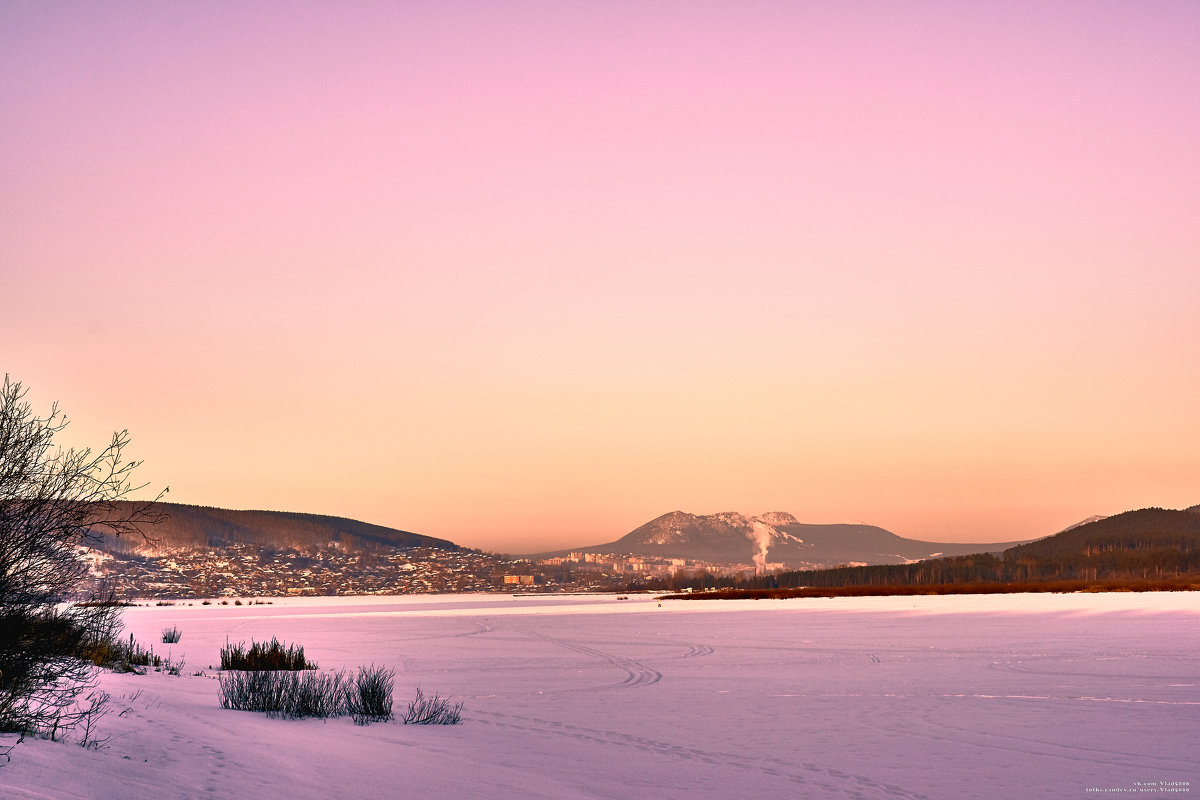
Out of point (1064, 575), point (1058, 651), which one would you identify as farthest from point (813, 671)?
point (1064, 575)

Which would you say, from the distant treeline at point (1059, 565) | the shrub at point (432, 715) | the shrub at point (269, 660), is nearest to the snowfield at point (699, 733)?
the shrub at point (432, 715)

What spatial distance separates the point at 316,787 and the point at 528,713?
22.6ft

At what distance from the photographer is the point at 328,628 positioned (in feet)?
144

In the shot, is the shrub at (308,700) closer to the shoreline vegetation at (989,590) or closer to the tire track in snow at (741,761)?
the tire track in snow at (741,761)

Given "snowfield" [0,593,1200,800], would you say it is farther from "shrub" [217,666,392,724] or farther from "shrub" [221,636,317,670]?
"shrub" [221,636,317,670]

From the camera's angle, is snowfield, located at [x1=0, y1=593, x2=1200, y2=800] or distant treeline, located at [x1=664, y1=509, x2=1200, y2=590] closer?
snowfield, located at [x1=0, y1=593, x2=1200, y2=800]

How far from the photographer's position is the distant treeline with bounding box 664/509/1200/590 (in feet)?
485

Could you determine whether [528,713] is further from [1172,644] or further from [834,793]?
[1172,644]

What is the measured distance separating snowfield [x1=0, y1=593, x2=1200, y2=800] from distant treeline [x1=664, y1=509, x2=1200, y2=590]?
119m

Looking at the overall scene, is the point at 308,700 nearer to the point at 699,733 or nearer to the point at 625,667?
the point at 699,733

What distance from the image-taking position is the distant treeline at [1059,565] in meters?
148

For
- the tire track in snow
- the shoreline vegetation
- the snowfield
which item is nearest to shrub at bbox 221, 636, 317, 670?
the snowfield

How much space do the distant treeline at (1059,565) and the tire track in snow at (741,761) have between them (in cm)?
12695

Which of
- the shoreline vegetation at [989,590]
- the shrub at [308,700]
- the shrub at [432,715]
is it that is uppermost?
the shoreline vegetation at [989,590]
